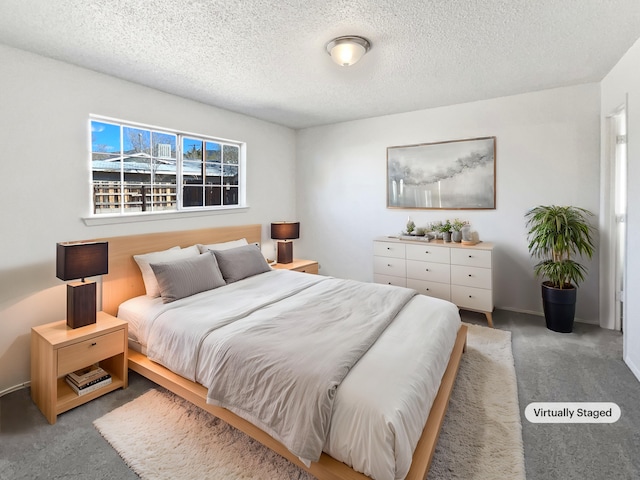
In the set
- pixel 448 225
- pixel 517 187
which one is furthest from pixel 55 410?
pixel 517 187

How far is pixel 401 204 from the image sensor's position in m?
4.59

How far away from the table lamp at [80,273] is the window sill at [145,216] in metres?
0.55

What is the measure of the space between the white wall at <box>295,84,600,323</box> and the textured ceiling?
35 cm

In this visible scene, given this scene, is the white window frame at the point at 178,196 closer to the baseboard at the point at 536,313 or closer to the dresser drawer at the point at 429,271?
the dresser drawer at the point at 429,271

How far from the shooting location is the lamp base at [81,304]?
2.40 metres

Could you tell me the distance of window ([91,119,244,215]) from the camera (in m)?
3.11

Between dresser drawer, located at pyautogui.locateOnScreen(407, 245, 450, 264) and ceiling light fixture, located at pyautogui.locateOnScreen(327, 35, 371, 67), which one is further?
dresser drawer, located at pyautogui.locateOnScreen(407, 245, 450, 264)

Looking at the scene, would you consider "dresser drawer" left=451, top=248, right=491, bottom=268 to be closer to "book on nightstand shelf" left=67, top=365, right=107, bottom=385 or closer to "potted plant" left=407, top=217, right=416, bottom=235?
"potted plant" left=407, top=217, right=416, bottom=235

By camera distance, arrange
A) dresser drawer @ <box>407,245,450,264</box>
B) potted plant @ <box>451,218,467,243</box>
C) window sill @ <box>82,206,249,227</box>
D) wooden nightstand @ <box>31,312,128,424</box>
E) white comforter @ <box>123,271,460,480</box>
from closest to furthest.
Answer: white comforter @ <box>123,271,460,480</box>
wooden nightstand @ <box>31,312,128,424</box>
window sill @ <box>82,206,249,227</box>
dresser drawer @ <box>407,245,450,264</box>
potted plant @ <box>451,218,467,243</box>

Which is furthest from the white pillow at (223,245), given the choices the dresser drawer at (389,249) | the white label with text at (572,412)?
the white label with text at (572,412)

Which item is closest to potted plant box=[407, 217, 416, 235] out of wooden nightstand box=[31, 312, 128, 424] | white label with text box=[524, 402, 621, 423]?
white label with text box=[524, 402, 621, 423]

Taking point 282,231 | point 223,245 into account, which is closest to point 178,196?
point 223,245

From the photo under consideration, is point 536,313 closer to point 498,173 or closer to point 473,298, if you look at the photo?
point 473,298

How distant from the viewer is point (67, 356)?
221 centimetres
